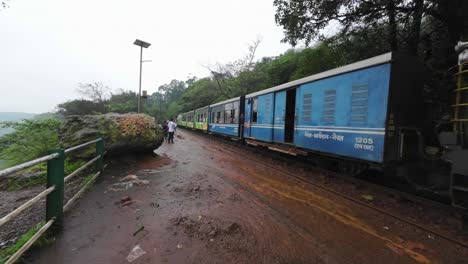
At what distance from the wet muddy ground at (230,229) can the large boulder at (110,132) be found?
2.19 m

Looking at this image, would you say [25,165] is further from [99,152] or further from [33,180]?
[33,180]

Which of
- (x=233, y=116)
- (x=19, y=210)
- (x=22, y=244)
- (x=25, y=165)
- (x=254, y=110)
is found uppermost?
(x=254, y=110)

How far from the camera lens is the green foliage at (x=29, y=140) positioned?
11445mm

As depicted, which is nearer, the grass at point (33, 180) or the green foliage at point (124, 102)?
the grass at point (33, 180)

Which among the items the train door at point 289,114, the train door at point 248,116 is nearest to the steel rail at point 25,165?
the train door at point 289,114

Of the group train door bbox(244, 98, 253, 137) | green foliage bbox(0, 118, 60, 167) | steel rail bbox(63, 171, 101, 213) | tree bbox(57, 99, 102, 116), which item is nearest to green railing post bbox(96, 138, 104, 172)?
steel rail bbox(63, 171, 101, 213)

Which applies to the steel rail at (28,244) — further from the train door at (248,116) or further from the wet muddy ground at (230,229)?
the train door at (248,116)

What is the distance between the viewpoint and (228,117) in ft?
51.9

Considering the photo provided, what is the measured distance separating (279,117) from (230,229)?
6.23 m

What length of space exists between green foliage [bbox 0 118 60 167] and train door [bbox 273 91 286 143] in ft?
30.0

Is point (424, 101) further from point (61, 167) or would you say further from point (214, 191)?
point (61, 167)

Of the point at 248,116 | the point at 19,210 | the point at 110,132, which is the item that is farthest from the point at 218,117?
the point at 19,210

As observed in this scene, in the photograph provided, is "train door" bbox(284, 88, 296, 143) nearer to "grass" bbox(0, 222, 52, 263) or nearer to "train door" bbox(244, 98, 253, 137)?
"train door" bbox(244, 98, 253, 137)

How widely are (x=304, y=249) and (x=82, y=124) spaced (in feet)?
25.7
